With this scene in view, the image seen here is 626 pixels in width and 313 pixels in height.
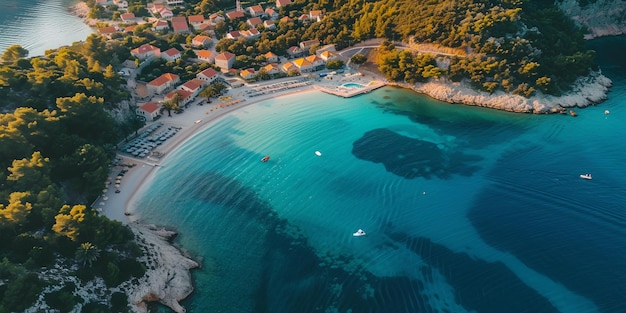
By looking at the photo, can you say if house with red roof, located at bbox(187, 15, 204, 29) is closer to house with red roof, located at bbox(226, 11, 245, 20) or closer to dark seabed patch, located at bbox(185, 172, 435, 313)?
house with red roof, located at bbox(226, 11, 245, 20)

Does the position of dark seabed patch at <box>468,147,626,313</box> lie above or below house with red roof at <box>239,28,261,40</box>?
below

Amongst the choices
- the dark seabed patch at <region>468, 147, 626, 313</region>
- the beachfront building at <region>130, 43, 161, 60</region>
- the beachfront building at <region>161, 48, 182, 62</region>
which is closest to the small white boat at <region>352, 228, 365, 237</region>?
the dark seabed patch at <region>468, 147, 626, 313</region>

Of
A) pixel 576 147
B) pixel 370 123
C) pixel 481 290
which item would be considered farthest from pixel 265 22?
pixel 481 290

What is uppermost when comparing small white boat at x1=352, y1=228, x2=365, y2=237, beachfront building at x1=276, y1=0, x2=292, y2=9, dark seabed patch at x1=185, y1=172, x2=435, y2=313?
beachfront building at x1=276, y1=0, x2=292, y2=9

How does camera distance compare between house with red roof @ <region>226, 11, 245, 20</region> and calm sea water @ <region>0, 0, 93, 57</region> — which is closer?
calm sea water @ <region>0, 0, 93, 57</region>

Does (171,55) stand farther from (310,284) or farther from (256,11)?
(310,284)

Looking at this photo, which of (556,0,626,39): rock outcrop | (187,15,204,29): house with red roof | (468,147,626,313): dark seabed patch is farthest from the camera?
(187,15,204,29): house with red roof

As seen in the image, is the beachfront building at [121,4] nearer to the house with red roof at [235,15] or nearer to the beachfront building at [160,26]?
the beachfront building at [160,26]
